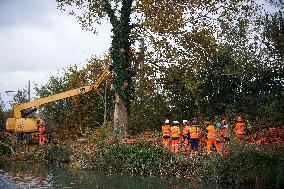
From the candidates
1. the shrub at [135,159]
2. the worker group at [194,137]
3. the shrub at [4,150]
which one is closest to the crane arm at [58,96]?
the shrub at [4,150]

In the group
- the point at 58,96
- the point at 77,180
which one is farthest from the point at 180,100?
the point at 77,180

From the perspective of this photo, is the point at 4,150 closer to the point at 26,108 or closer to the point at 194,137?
the point at 26,108

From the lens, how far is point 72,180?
54.3ft

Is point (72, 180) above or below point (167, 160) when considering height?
below

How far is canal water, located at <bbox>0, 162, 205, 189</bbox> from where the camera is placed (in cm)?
1510

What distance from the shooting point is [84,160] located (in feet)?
67.9

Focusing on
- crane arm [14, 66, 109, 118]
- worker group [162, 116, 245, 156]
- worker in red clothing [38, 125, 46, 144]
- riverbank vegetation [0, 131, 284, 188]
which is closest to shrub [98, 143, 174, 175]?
riverbank vegetation [0, 131, 284, 188]

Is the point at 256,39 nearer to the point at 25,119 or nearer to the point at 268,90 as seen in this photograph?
the point at 268,90

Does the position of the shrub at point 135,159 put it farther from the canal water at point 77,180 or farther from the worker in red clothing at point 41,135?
the worker in red clothing at point 41,135

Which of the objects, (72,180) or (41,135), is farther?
(41,135)

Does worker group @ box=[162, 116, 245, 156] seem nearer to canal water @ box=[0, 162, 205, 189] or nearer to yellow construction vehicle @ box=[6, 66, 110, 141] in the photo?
canal water @ box=[0, 162, 205, 189]

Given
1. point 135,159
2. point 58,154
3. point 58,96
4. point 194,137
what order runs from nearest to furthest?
point 135,159
point 194,137
point 58,154
point 58,96

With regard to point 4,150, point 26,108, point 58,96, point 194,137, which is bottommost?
point 4,150

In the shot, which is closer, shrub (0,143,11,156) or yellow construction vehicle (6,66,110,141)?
shrub (0,143,11,156)
